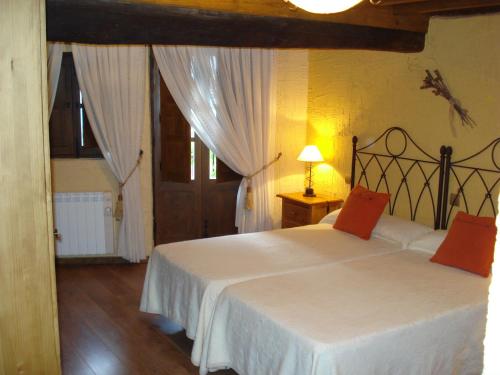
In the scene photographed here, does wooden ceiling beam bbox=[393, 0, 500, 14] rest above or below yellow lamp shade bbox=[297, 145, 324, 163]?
above

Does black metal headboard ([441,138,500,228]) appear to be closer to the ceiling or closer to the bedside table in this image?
the ceiling

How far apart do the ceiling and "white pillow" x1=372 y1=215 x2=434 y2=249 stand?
4.56 ft

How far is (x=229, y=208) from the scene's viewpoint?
19.3 feet

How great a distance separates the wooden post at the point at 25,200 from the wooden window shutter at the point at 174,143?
4.36m

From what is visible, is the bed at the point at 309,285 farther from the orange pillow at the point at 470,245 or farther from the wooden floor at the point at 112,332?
the wooden floor at the point at 112,332

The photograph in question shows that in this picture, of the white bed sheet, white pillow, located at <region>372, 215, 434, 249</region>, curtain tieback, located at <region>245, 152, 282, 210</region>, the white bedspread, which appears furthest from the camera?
curtain tieback, located at <region>245, 152, 282, 210</region>

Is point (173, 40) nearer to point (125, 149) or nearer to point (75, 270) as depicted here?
point (125, 149)

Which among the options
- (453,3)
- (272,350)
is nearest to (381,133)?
(453,3)

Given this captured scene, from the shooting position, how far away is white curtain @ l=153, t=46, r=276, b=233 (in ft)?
16.9

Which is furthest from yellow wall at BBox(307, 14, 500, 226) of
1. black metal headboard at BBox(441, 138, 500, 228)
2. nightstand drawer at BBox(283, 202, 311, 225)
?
nightstand drawer at BBox(283, 202, 311, 225)

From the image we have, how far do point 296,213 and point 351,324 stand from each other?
2.64 meters

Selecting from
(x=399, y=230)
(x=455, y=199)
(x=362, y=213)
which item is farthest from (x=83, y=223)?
(x=455, y=199)

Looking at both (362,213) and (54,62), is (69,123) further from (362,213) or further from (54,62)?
(362,213)

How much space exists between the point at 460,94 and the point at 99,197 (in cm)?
335
